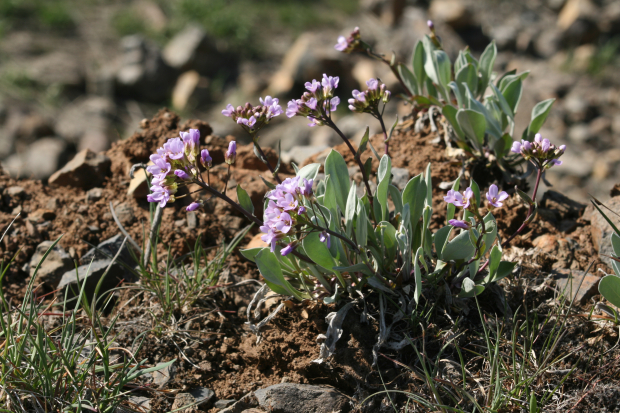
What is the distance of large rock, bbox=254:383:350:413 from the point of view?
5.75 feet

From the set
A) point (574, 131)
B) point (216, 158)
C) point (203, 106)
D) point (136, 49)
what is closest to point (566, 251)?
point (216, 158)

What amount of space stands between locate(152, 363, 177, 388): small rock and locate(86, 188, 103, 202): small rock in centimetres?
124

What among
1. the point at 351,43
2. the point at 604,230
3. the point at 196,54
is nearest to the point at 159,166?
the point at 351,43

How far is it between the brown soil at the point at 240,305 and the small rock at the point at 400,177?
0.07 metres

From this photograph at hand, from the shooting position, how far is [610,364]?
1766 millimetres

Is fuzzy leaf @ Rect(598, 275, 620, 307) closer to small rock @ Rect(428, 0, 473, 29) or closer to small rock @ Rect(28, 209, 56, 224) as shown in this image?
small rock @ Rect(28, 209, 56, 224)

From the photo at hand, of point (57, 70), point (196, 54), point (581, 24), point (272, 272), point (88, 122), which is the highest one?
point (272, 272)

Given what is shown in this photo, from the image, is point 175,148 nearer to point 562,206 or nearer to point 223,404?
point 223,404

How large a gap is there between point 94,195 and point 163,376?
130cm

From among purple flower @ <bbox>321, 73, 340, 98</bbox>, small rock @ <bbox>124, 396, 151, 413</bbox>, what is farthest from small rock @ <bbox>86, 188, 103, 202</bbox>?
purple flower @ <bbox>321, 73, 340, 98</bbox>

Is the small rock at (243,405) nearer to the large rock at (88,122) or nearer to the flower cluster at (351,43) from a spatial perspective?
the flower cluster at (351,43)

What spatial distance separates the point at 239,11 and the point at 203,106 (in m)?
2.57

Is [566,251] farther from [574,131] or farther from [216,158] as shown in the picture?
[574,131]

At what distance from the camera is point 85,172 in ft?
9.54
